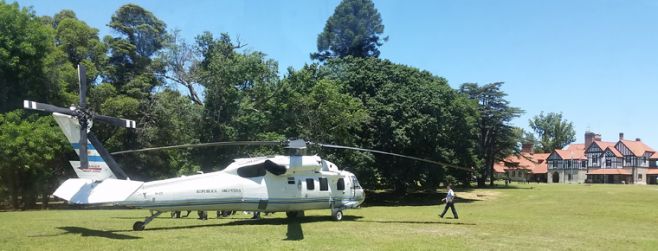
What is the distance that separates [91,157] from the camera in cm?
1750

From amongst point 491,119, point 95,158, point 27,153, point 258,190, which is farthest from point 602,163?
point 95,158

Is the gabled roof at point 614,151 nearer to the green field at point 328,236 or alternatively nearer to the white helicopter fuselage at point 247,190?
the green field at point 328,236

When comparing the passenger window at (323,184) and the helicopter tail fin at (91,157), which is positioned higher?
the helicopter tail fin at (91,157)

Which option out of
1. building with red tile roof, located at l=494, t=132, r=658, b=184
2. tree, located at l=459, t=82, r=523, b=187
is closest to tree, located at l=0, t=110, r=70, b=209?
tree, located at l=459, t=82, r=523, b=187

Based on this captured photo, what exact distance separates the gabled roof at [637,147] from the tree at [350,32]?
5494cm

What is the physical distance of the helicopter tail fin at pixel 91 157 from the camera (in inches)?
667

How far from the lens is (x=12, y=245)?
14.3 meters

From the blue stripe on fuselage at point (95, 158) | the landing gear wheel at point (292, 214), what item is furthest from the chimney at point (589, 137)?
the blue stripe on fuselage at point (95, 158)

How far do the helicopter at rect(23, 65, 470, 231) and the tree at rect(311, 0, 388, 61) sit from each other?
159 feet

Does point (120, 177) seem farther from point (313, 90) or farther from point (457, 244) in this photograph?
point (313, 90)

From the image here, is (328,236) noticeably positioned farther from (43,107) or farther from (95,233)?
(43,107)

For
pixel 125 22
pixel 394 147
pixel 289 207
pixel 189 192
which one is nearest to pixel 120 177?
pixel 189 192

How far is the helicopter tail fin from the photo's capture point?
17.0 m

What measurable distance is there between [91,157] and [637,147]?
10232 centimetres
